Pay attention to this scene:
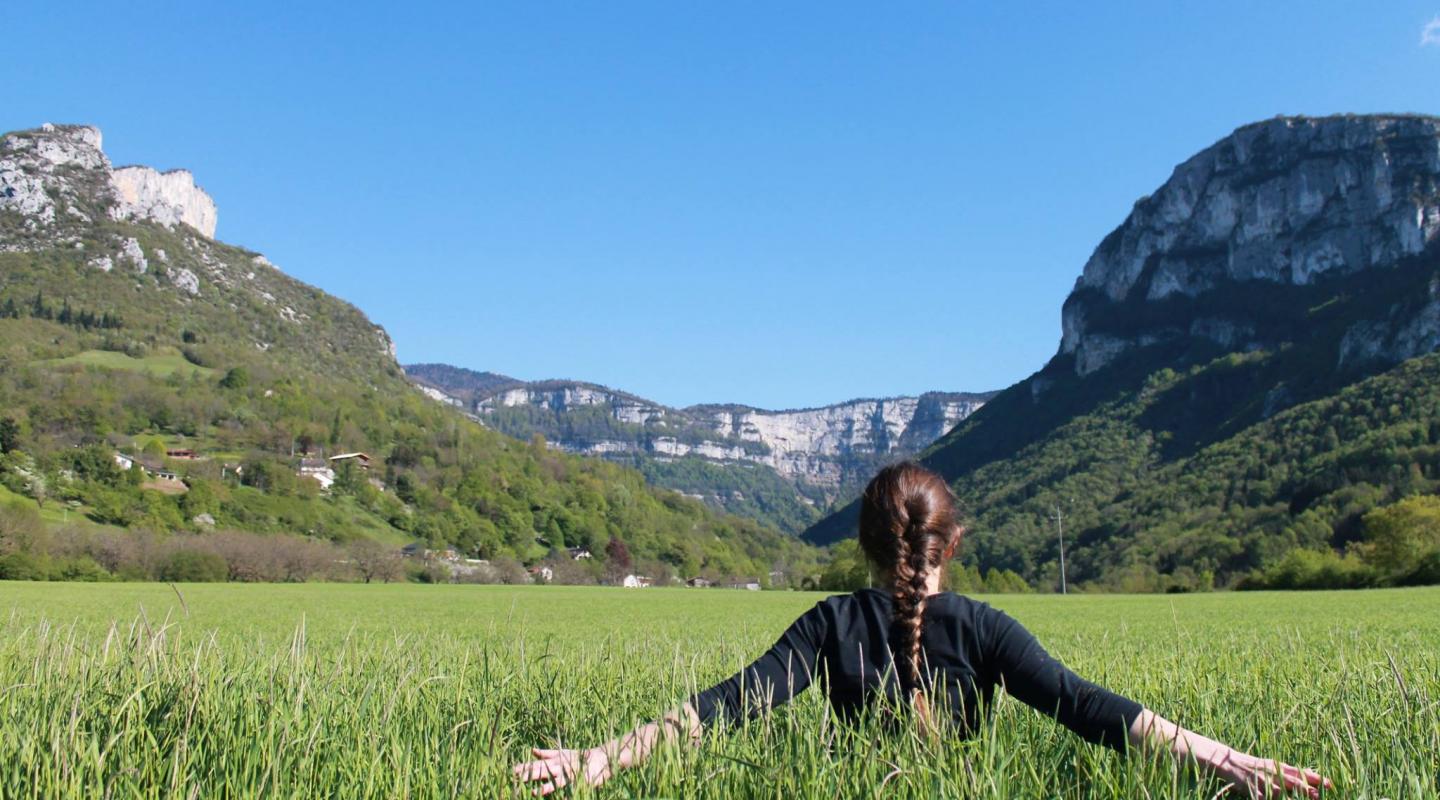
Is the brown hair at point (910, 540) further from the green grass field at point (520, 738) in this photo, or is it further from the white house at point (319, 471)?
the white house at point (319, 471)

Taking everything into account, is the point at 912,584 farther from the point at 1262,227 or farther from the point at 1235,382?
the point at 1262,227

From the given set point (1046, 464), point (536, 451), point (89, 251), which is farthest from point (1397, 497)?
point (89, 251)

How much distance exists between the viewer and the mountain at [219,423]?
8012 cm

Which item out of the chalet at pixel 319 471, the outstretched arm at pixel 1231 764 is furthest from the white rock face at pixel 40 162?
the outstretched arm at pixel 1231 764

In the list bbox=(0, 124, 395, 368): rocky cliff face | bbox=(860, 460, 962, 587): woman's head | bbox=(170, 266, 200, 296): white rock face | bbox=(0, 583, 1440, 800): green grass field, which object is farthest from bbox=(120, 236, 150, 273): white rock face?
bbox=(860, 460, 962, 587): woman's head

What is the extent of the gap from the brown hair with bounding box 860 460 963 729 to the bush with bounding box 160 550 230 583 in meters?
58.5

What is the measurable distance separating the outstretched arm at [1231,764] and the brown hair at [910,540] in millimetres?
591

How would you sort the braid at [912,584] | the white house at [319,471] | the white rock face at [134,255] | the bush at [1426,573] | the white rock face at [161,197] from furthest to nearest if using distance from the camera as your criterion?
the white rock face at [161,197]
the white rock face at [134,255]
the white house at [319,471]
the bush at [1426,573]
the braid at [912,584]

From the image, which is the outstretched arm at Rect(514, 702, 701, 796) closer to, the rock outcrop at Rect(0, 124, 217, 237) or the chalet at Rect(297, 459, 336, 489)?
the chalet at Rect(297, 459, 336, 489)

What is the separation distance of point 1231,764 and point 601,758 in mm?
1338

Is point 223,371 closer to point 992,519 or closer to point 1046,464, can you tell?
point 992,519

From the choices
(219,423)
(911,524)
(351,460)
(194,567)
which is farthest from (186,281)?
(911,524)

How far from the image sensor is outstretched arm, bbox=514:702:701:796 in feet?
6.37

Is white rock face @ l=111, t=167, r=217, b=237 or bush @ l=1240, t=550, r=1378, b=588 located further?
white rock face @ l=111, t=167, r=217, b=237
